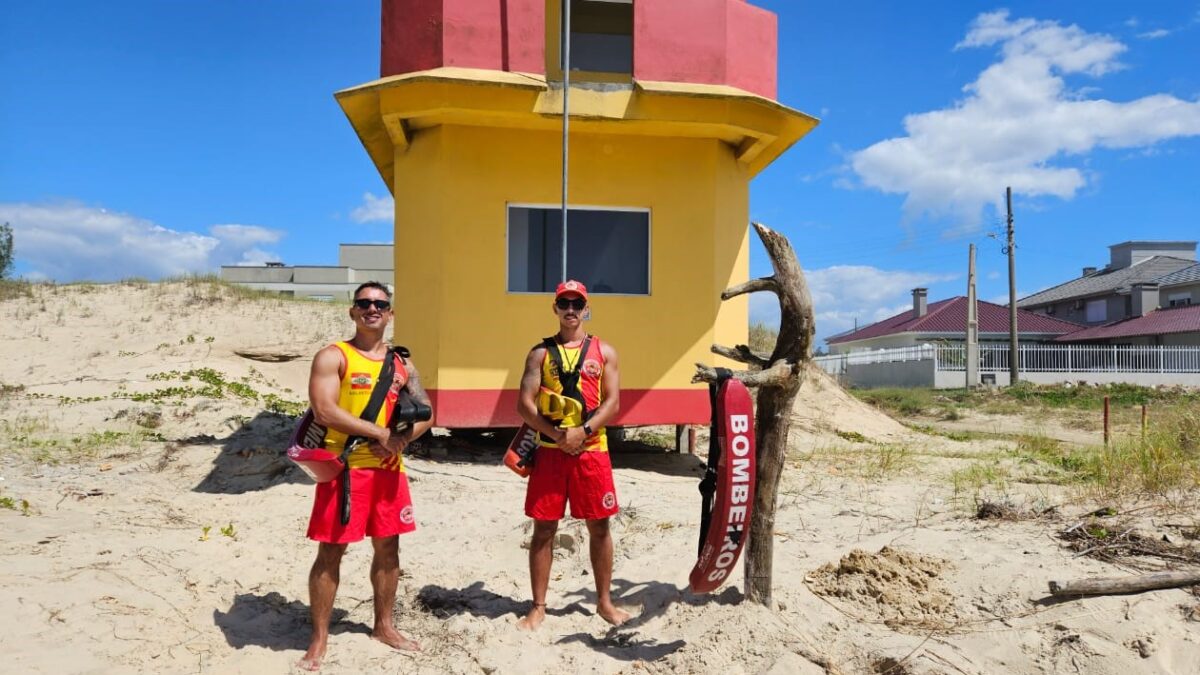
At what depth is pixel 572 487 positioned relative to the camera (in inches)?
176

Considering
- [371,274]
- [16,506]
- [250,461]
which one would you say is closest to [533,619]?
[16,506]

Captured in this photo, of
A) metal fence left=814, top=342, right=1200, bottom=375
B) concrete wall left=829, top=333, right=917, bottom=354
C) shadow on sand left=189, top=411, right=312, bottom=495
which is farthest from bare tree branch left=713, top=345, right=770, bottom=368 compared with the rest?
concrete wall left=829, top=333, right=917, bottom=354

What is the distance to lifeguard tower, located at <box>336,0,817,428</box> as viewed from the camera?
8.58 m

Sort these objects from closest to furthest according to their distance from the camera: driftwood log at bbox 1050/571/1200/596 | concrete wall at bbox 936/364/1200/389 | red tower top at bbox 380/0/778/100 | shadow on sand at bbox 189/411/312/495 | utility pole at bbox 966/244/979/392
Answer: driftwood log at bbox 1050/571/1200/596 < shadow on sand at bbox 189/411/312/495 < red tower top at bbox 380/0/778/100 < utility pole at bbox 966/244/979/392 < concrete wall at bbox 936/364/1200/389

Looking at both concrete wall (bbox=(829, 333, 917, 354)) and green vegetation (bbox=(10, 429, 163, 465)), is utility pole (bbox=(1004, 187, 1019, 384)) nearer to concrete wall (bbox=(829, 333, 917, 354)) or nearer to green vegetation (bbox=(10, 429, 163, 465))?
concrete wall (bbox=(829, 333, 917, 354))

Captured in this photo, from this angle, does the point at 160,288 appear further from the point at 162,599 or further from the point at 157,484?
the point at 162,599

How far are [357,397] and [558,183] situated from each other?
553cm

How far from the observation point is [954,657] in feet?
12.5

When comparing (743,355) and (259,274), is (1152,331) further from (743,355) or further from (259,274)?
(259,274)

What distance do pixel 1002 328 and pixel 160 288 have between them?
1430 inches

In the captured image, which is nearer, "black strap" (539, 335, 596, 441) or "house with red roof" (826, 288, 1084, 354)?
"black strap" (539, 335, 596, 441)

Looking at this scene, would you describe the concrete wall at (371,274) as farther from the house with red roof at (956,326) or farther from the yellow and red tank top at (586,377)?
the yellow and red tank top at (586,377)

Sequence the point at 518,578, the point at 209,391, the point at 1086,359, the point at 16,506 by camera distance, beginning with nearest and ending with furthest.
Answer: the point at 518,578 → the point at 16,506 → the point at 209,391 → the point at 1086,359

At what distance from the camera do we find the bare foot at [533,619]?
14.5ft
